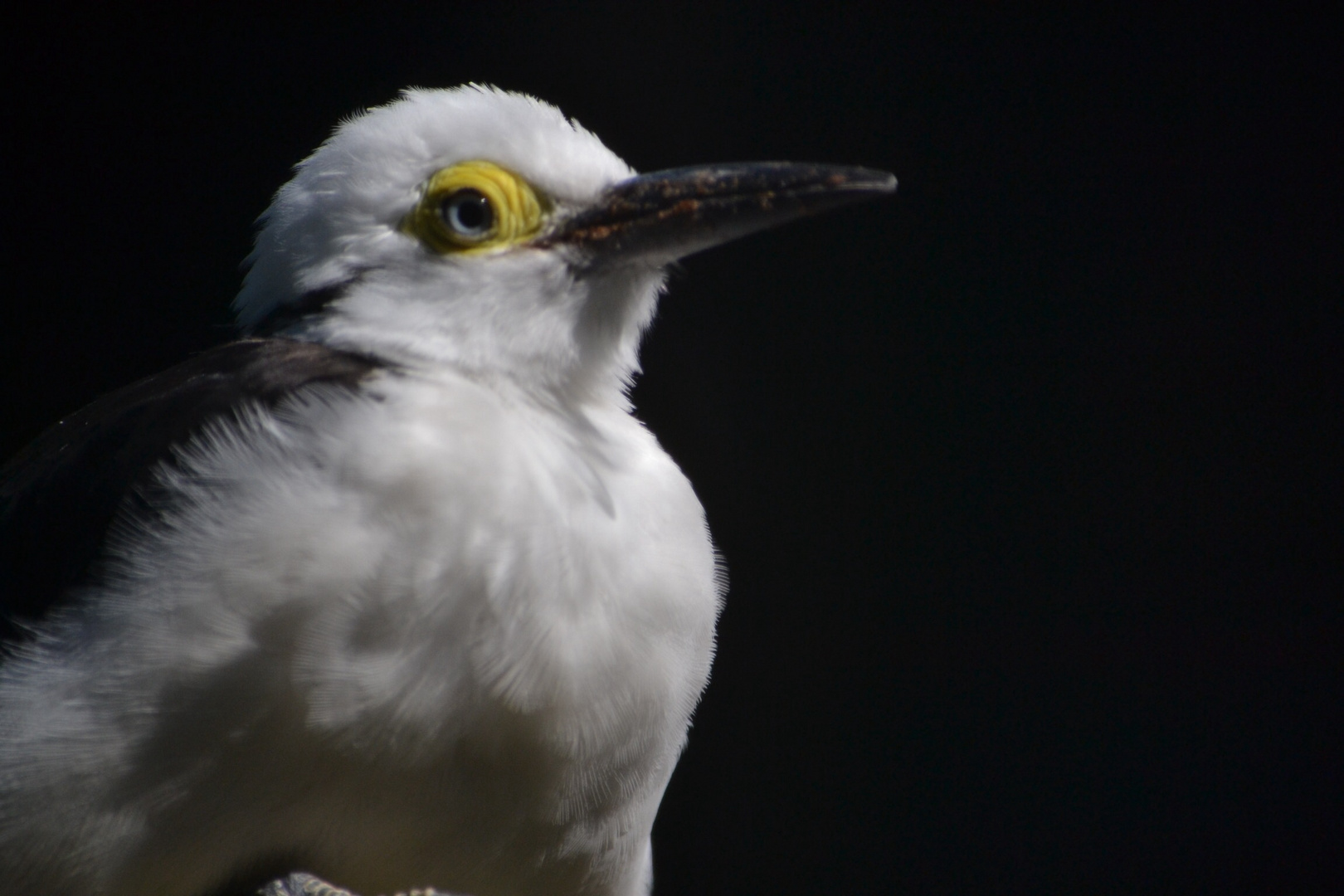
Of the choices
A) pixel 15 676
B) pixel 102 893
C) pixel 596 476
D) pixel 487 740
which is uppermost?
pixel 596 476

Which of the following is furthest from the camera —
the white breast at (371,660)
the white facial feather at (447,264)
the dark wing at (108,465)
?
the white facial feather at (447,264)

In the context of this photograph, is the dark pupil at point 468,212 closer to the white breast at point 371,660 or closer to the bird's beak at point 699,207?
the bird's beak at point 699,207

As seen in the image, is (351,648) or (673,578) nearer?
(351,648)

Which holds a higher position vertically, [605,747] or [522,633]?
[522,633]

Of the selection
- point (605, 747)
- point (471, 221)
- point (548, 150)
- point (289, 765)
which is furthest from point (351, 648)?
point (548, 150)

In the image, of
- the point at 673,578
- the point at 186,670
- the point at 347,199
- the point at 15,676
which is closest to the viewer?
the point at 186,670

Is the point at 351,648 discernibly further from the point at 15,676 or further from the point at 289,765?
the point at 15,676

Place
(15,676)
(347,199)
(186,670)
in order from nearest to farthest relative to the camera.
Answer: (186,670), (15,676), (347,199)

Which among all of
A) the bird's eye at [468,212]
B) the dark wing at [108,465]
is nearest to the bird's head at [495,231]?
the bird's eye at [468,212]

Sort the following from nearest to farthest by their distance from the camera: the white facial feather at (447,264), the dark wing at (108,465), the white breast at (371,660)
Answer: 1. the white breast at (371,660)
2. the dark wing at (108,465)
3. the white facial feather at (447,264)
